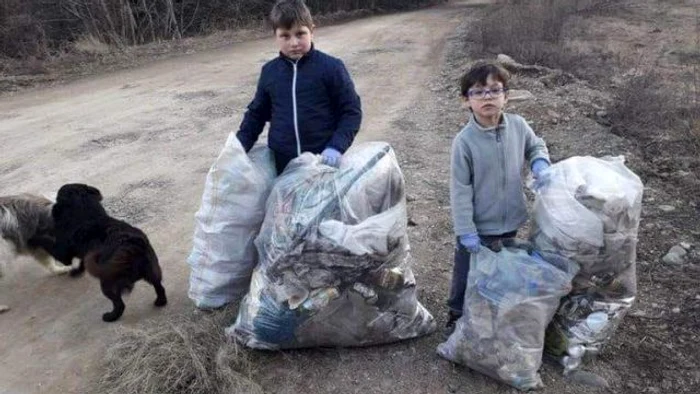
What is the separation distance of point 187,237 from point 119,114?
13.3 feet

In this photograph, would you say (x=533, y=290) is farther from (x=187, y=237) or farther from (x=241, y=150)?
(x=187, y=237)

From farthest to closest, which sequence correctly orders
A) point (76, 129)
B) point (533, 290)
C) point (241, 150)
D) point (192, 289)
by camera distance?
point (76, 129)
point (192, 289)
point (241, 150)
point (533, 290)

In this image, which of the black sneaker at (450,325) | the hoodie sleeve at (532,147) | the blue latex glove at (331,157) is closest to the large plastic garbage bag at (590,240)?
the hoodie sleeve at (532,147)

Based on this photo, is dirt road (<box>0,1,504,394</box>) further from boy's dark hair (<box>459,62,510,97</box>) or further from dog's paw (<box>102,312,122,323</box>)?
boy's dark hair (<box>459,62,510,97</box>)

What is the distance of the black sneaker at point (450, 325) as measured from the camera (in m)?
3.08

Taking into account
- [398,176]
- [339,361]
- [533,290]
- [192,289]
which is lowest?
[339,361]

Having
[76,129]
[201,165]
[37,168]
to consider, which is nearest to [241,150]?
[201,165]

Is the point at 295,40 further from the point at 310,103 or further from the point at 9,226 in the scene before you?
the point at 9,226

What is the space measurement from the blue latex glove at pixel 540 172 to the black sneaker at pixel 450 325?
0.83 metres

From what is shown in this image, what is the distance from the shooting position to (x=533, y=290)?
2518 mm

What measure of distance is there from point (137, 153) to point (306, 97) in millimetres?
3819

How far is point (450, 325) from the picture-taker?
3.13 metres

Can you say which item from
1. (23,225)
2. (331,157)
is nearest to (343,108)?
(331,157)

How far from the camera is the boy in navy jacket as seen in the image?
288cm
